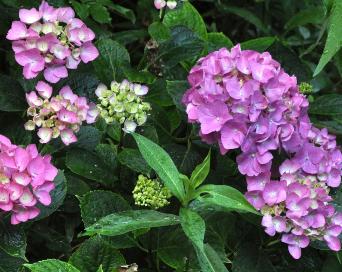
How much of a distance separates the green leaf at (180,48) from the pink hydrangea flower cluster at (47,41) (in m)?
0.21

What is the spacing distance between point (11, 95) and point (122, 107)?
0.26 metres

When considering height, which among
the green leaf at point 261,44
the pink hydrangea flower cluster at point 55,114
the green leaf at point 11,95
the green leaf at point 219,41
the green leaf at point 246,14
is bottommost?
the green leaf at point 246,14

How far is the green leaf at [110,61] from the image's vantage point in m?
1.42

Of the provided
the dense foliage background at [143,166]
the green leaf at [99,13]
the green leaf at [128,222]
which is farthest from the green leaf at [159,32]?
the green leaf at [128,222]

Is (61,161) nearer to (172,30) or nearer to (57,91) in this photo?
(57,91)

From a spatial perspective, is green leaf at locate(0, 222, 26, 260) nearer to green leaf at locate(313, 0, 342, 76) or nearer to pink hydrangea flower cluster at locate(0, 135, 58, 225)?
pink hydrangea flower cluster at locate(0, 135, 58, 225)

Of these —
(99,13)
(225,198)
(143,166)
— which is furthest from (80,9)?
(225,198)

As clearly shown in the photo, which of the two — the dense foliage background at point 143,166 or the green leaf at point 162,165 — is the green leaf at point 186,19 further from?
the green leaf at point 162,165

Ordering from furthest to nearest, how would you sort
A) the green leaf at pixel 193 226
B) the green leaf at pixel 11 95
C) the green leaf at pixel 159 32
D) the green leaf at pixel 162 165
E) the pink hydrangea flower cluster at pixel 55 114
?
the green leaf at pixel 159 32, the green leaf at pixel 11 95, the pink hydrangea flower cluster at pixel 55 114, the green leaf at pixel 162 165, the green leaf at pixel 193 226

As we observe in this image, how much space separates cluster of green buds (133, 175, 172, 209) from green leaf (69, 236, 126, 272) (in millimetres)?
90

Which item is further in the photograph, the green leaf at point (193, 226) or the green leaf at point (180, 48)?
the green leaf at point (180, 48)

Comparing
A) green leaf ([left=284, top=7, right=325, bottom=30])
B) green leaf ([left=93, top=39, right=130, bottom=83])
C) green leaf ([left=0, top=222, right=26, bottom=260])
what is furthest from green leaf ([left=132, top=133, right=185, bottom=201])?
green leaf ([left=284, top=7, right=325, bottom=30])

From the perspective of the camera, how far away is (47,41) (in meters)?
1.24

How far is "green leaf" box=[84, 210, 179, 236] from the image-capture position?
3.35 ft
